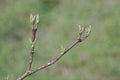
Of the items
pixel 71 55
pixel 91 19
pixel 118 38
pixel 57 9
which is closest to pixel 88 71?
pixel 71 55

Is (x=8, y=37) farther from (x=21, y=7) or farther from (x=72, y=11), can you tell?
(x=72, y=11)

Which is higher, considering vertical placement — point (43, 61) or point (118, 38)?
point (118, 38)

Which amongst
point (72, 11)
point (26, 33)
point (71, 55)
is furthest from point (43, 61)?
point (72, 11)

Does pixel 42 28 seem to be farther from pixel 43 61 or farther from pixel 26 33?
pixel 43 61

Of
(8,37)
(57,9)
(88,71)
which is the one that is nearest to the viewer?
(88,71)

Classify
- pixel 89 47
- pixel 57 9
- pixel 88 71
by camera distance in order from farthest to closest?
pixel 57 9, pixel 89 47, pixel 88 71

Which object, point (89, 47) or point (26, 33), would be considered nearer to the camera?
point (89, 47)
